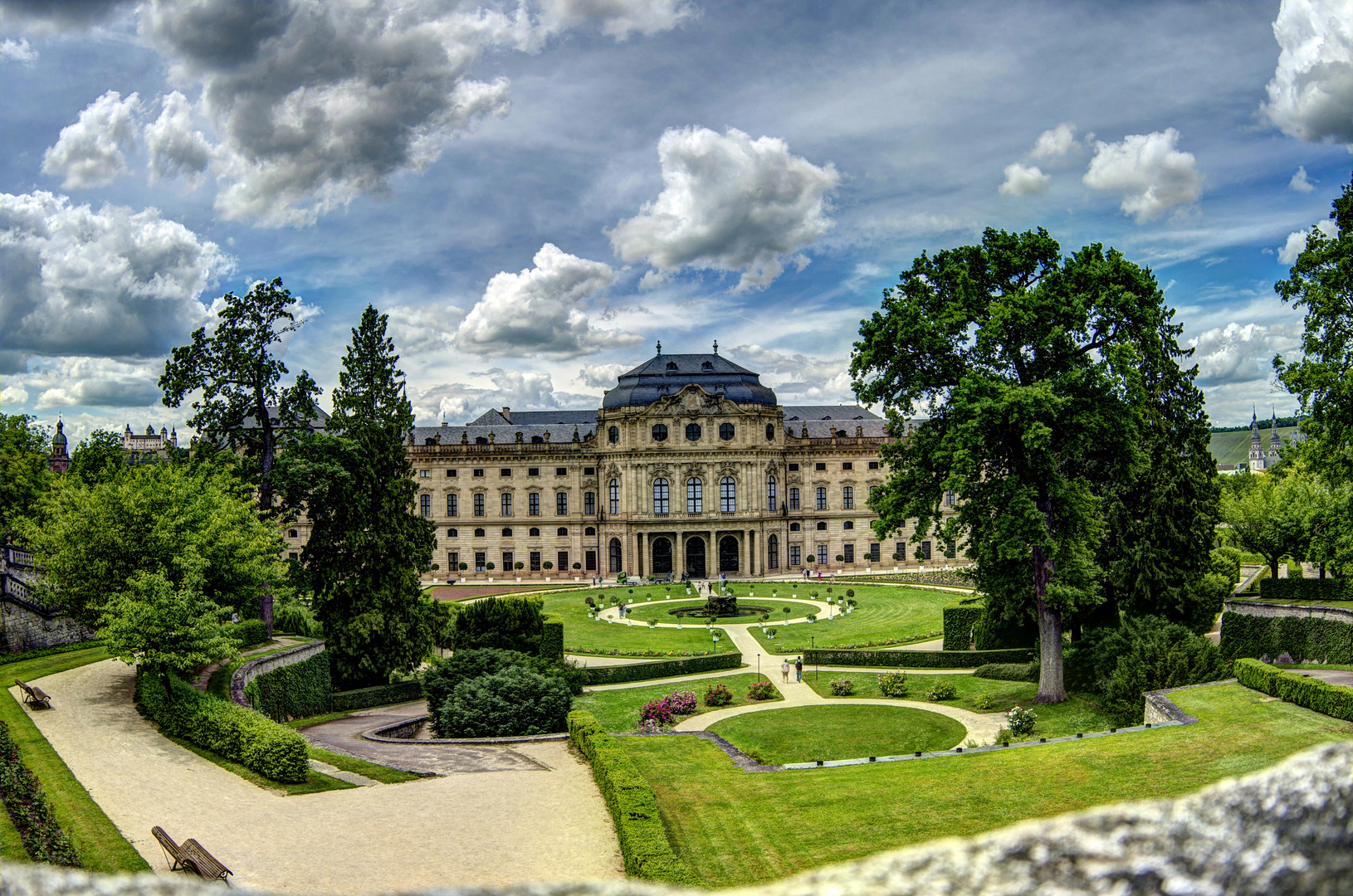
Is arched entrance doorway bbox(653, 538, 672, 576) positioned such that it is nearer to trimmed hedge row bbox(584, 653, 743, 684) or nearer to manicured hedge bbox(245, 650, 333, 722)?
trimmed hedge row bbox(584, 653, 743, 684)

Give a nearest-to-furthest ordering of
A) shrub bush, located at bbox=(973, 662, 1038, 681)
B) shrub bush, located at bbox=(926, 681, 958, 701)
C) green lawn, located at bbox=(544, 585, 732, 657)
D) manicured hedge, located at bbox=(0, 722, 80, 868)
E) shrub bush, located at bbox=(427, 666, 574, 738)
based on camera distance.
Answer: manicured hedge, located at bbox=(0, 722, 80, 868)
shrub bush, located at bbox=(427, 666, 574, 738)
shrub bush, located at bbox=(926, 681, 958, 701)
shrub bush, located at bbox=(973, 662, 1038, 681)
green lawn, located at bbox=(544, 585, 732, 657)

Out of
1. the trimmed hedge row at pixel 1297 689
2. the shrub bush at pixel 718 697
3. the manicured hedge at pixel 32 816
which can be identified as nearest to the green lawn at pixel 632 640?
the shrub bush at pixel 718 697

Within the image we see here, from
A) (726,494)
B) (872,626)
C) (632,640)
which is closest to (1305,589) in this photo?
(872,626)

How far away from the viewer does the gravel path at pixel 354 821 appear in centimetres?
1429

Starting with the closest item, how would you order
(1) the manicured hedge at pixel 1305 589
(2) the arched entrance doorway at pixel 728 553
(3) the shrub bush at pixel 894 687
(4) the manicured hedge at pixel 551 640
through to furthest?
(3) the shrub bush at pixel 894 687 → (1) the manicured hedge at pixel 1305 589 → (4) the manicured hedge at pixel 551 640 → (2) the arched entrance doorway at pixel 728 553

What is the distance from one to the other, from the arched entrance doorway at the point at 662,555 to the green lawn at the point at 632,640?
21.4 m

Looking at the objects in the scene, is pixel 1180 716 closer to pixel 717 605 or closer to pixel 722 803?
pixel 722 803

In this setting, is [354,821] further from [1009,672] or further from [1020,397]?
[1009,672]

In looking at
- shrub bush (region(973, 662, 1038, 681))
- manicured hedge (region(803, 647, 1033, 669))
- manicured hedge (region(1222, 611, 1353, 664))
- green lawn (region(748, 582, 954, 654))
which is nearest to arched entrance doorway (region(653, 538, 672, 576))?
green lawn (region(748, 582, 954, 654))

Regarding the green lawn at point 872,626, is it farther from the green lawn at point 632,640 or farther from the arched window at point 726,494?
the arched window at point 726,494

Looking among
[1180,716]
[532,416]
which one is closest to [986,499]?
Result: [1180,716]

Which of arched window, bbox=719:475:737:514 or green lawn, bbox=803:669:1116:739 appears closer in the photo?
green lawn, bbox=803:669:1116:739

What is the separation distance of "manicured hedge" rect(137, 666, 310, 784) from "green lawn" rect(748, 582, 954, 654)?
25806 millimetres

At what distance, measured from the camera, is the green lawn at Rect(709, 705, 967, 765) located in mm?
25469
